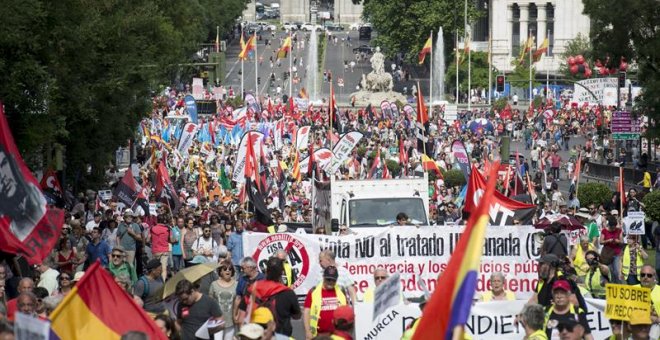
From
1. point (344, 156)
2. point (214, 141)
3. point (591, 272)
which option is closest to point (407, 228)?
point (591, 272)

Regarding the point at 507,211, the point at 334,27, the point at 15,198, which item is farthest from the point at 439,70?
the point at 15,198

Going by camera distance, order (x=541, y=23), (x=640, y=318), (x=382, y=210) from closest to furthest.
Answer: (x=640, y=318) < (x=382, y=210) < (x=541, y=23)

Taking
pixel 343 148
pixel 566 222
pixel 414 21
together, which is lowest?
pixel 414 21

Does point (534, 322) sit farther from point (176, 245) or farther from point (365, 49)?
point (365, 49)

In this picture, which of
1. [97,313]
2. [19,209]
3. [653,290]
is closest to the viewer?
[97,313]

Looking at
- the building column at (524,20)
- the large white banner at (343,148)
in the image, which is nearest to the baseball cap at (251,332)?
the large white banner at (343,148)

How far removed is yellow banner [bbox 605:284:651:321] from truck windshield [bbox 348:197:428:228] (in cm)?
1155

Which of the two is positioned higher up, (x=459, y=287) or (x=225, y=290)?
(x=459, y=287)

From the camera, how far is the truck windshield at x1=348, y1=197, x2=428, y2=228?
25.8m

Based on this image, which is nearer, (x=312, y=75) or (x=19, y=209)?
(x=19, y=209)

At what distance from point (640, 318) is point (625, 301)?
823 mm

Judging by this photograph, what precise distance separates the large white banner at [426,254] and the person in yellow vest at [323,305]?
3.90 m

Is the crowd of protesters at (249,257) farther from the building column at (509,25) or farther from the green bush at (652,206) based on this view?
the building column at (509,25)

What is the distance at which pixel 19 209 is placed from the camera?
15.6 metres
